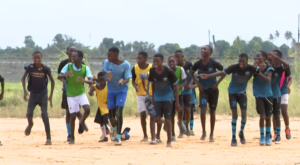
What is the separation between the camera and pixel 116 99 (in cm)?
1101

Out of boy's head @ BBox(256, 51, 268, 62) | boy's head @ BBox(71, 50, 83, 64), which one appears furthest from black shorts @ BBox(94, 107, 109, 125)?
boy's head @ BBox(256, 51, 268, 62)

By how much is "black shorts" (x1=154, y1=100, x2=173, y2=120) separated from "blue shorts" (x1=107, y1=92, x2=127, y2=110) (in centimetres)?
75

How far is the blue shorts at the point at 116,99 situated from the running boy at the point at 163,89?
0.68m

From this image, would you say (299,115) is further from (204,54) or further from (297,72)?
(204,54)

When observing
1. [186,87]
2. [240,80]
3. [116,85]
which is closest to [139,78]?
[116,85]

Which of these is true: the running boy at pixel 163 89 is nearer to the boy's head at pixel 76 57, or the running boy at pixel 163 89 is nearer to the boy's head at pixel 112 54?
the boy's head at pixel 112 54

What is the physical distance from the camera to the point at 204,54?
37.9 ft

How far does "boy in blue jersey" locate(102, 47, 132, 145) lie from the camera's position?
11.0 metres

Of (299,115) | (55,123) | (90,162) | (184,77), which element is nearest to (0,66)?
(55,123)

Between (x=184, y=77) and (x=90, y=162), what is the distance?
382 centimetres

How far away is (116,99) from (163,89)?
1.07 m

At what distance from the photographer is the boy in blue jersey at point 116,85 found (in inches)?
432

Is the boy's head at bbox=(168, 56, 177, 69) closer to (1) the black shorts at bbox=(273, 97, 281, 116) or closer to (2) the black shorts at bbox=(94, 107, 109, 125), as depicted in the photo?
(2) the black shorts at bbox=(94, 107, 109, 125)

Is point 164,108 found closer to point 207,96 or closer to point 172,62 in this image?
point 172,62
